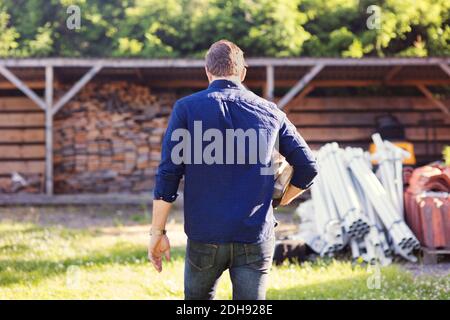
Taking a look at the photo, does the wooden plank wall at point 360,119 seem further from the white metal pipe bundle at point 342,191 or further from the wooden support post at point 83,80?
the white metal pipe bundle at point 342,191

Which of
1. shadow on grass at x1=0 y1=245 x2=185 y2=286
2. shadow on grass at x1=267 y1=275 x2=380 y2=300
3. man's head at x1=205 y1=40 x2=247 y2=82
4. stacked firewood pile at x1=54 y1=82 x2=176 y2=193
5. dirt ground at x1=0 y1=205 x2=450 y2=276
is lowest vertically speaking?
shadow on grass at x1=267 y1=275 x2=380 y2=300

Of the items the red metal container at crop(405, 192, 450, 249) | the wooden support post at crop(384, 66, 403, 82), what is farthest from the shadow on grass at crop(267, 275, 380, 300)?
the wooden support post at crop(384, 66, 403, 82)

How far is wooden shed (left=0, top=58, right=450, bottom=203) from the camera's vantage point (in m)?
14.1

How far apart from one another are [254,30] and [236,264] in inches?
514

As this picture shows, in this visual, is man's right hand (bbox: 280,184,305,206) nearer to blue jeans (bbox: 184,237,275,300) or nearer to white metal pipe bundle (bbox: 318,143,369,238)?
blue jeans (bbox: 184,237,275,300)

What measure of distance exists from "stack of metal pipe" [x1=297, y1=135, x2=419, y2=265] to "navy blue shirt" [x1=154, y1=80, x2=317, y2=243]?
4.33 metres

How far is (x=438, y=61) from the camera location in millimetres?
12320

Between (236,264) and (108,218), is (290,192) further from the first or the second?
(108,218)

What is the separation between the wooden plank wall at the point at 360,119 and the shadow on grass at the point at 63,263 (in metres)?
7.34

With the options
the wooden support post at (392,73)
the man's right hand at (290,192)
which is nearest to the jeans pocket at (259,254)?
the man's right hand at (290,192)

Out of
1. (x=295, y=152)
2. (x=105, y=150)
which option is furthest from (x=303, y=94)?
(x=295, y=152)

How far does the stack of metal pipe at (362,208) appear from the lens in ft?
23.4

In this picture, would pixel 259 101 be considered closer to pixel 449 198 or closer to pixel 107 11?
pixel 449 198
